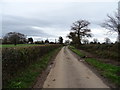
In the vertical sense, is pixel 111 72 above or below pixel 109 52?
below

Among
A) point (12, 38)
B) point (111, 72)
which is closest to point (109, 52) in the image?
point (111, 72)

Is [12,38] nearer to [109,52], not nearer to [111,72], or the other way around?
[109,52]

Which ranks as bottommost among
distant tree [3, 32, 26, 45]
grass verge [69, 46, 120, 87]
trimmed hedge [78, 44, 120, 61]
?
grass verge [69, 46, 120, 87]

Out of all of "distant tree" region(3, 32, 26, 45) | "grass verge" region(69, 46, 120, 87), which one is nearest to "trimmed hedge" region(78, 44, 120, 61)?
"grass verge" region(69, 46, 120, 87)

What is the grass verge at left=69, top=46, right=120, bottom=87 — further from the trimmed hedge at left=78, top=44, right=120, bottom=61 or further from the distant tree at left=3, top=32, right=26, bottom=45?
the distant tree at left=3, top=32, right=26, bottom=45

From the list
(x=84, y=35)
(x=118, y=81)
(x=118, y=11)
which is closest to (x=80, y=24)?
(x=84, y=35)

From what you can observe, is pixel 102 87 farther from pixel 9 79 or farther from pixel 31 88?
pixel 9 79

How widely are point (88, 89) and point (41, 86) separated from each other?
2.13 metres

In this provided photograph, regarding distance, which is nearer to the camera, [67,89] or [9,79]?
[67,89]

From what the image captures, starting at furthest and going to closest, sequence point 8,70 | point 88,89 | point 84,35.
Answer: point 84,35
point 8,70
point 88,89

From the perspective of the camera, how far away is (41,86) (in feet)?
20.2

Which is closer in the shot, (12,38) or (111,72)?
(111,72)

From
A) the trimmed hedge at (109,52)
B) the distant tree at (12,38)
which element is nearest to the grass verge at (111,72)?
the trimmed hedge at (109,52)

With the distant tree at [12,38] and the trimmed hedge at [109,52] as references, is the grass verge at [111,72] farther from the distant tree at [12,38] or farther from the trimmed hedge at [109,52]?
the distant tree at [12,38]
